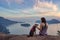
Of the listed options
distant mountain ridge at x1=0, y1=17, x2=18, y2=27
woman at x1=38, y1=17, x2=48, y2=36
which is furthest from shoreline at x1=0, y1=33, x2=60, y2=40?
distant mountain ridge at x1=0, y1=17, x2=18, y2=27

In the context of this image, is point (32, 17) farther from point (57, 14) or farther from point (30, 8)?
point (57, 14)

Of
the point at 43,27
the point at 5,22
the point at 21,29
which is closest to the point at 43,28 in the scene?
the point at 43,27

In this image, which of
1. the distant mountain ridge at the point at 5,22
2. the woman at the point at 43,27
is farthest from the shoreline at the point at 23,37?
the distant mountain ridge at the point at 5,22

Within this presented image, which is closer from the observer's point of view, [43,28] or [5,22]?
[43,28]

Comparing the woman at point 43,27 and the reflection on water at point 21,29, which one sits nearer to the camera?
the woman at point 43,27

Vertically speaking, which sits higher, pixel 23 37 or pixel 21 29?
pixel 21 29

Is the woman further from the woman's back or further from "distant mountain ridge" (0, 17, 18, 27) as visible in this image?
"distant mountain ridge" (0, 17, 18, 27)

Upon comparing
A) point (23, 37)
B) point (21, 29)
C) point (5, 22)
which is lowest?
point (23, 37)

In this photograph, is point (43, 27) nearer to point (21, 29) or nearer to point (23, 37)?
point (23, 37)

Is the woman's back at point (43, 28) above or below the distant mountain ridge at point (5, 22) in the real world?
below

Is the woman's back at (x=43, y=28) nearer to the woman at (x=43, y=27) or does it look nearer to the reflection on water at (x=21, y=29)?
the woman at (x=43, y=27)

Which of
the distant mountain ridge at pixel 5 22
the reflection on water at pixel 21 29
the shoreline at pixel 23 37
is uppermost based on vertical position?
the distant mountain ridge at pixel 5 22

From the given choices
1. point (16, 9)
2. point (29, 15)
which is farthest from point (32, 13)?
point (16, 9)

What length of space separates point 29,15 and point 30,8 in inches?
5.7
